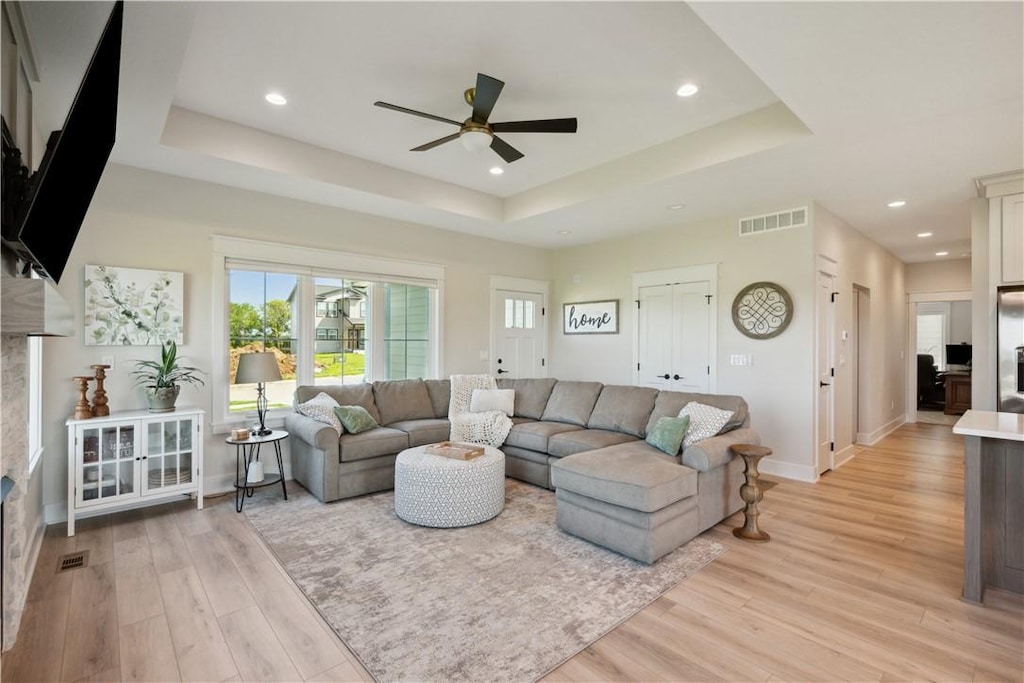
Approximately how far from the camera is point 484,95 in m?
2.63

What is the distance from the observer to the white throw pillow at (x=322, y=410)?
13.1 ft

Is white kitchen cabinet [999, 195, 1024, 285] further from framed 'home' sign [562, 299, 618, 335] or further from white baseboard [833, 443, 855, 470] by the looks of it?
framed 'home' sign [562, 299, 618, 335]

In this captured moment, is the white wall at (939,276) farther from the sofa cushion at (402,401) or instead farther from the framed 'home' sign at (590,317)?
the sofa cushion at (402,401)

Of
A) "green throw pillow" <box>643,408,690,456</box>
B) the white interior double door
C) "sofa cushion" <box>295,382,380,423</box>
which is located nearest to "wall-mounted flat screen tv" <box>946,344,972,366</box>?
the white interior double door

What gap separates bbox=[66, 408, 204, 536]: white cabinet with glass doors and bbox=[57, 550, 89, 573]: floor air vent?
0.36m

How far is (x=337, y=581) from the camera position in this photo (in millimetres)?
2576

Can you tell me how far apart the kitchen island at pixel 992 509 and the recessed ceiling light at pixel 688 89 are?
94.5 inches

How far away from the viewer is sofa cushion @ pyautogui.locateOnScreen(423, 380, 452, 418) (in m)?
5.02

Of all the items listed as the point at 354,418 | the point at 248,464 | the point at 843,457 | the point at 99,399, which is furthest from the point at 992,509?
the point at 99,399

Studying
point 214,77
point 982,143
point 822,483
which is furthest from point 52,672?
point 982,143

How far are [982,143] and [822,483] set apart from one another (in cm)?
291

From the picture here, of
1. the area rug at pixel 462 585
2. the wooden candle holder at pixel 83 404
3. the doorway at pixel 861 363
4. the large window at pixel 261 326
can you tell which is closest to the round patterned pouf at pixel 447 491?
the area rug at pixel 462 585

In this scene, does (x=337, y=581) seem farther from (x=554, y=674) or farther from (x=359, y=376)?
(x=359, y=376)

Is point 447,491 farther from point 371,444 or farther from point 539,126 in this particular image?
point 539,126
